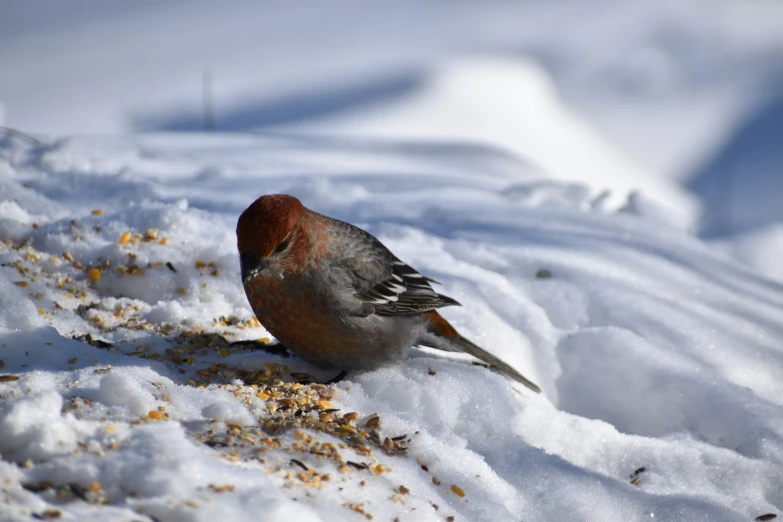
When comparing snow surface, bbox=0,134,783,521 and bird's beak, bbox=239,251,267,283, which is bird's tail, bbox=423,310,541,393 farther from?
bird's beak, bbox=239,251,267,283

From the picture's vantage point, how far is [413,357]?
3.52 m

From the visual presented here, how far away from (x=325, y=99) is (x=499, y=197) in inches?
147

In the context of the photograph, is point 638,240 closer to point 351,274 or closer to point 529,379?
point 529,379

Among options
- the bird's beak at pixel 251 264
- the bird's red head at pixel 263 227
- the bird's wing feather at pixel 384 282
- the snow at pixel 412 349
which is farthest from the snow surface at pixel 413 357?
the bird's red head at pixel 263 227

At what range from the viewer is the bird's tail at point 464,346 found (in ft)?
11.3

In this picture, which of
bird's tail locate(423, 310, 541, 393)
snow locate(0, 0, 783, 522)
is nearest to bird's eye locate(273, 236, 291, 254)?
snow locate(0, 0, 783, 522)

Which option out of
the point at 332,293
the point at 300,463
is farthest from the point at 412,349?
the point at 300,463

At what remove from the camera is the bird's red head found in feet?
9.28

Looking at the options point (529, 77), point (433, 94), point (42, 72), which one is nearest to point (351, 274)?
point (433, 94)

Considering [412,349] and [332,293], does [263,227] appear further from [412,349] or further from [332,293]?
[412,349]

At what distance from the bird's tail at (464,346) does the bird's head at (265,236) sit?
0.79m

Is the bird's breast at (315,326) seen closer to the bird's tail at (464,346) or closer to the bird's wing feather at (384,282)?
the bird's wing feather at (384,282)

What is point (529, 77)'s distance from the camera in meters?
9.28

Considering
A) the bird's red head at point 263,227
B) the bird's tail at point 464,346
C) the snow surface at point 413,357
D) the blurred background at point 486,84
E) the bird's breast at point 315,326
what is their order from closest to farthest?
1. the snow surface at point 413,357
2. the bird's red head at point 263,227
3. the bird's breast at point 315,326
4. the bird's tail at point 464,346
5. the blurred background at point 486,84
